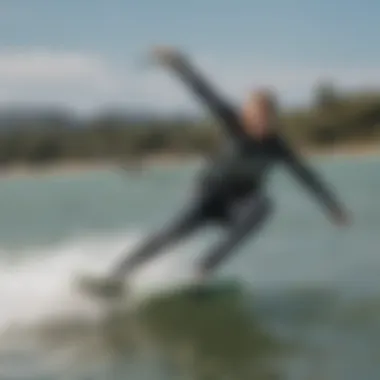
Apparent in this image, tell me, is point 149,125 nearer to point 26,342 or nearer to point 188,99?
point 188,99

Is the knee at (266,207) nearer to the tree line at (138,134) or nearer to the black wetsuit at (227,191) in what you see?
the black wetsuit at (227,191)

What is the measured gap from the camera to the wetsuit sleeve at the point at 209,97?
1341 mm

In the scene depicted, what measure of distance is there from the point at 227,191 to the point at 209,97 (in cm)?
14

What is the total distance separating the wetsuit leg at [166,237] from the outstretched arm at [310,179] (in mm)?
149

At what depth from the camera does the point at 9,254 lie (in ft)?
4.42

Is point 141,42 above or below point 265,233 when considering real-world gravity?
above

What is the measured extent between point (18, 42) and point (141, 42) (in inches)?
7.3

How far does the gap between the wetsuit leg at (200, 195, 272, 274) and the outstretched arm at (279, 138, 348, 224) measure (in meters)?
0.06

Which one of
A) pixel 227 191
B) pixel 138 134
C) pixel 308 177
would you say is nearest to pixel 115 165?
pixel 138 134

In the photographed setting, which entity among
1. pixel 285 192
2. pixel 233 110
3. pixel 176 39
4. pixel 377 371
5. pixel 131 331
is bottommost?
pixel 377 371

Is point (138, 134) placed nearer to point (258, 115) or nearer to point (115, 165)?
point (115, 165)

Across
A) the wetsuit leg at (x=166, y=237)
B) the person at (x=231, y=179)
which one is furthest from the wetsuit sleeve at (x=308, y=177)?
the wetsuit leg at (x=166, y=237)

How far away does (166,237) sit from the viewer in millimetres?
1354

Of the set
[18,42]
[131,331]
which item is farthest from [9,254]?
[18,42]
